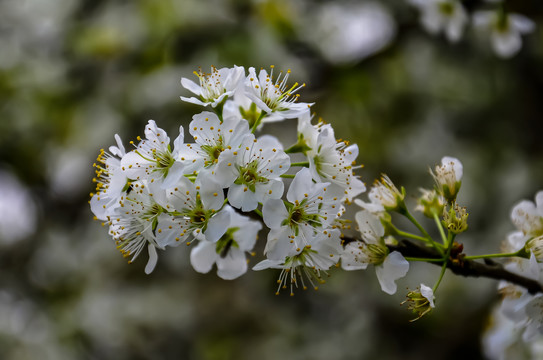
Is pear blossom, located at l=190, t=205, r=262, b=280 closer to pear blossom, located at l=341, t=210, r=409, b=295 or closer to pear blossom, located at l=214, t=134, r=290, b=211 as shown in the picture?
pear blossom, located at l=214, t=134, r=290, b=211

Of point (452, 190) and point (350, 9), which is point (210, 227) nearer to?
point (452, 190)

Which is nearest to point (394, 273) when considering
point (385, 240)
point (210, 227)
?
point (385, 240)

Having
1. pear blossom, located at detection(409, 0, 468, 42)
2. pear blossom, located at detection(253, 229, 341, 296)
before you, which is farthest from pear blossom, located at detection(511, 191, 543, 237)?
pear blossom, located at detection(409, 0, 468, 42)

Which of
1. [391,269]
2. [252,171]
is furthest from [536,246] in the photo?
[252,171]

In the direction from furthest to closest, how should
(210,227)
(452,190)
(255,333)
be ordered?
(255,333), (452,190), (210,227)

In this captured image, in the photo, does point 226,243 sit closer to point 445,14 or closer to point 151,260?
point 151,260

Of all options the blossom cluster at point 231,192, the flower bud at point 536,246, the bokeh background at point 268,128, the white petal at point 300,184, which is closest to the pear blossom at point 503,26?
the bokeh background at point 268,128
